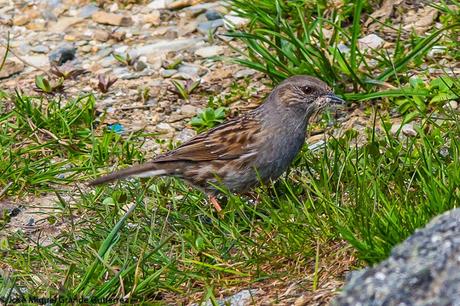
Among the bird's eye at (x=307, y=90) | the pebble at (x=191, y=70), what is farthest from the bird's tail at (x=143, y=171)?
the pebble at (x=191, y=70)

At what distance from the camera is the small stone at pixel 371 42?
362 inches

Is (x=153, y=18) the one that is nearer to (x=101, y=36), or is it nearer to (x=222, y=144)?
(x=101, y=36)

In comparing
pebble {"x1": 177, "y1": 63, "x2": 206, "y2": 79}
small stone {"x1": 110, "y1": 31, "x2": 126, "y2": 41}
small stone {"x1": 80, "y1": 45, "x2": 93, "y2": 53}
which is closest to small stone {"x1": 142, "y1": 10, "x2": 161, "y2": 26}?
small stone {"x1": 110, "y1": 31, "x2": 126, "y2": 41}

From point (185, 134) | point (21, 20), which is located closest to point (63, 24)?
point (21, 20)

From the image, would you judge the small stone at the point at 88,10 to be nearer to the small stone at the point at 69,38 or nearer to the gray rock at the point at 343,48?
the small stone at the point at 69,38

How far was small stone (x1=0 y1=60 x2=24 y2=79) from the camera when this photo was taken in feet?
32.3

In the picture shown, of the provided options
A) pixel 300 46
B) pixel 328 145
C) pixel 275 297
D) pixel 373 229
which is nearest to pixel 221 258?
pixel 275 297

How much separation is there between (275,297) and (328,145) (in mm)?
2214

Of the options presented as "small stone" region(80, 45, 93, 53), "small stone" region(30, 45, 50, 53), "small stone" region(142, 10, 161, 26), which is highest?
"small stone" region(142, 10, 161, 26)

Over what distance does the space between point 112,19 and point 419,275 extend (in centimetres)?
693

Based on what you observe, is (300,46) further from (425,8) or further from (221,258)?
(221,258)

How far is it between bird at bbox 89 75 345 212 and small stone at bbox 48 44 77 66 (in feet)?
8.99

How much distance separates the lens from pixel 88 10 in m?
10.9

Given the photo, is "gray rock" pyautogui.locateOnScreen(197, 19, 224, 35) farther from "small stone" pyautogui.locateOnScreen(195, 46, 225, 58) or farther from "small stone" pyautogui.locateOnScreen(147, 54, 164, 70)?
"small stone" pyautogui.locateOnScreen(147, 54, 164, 70)
